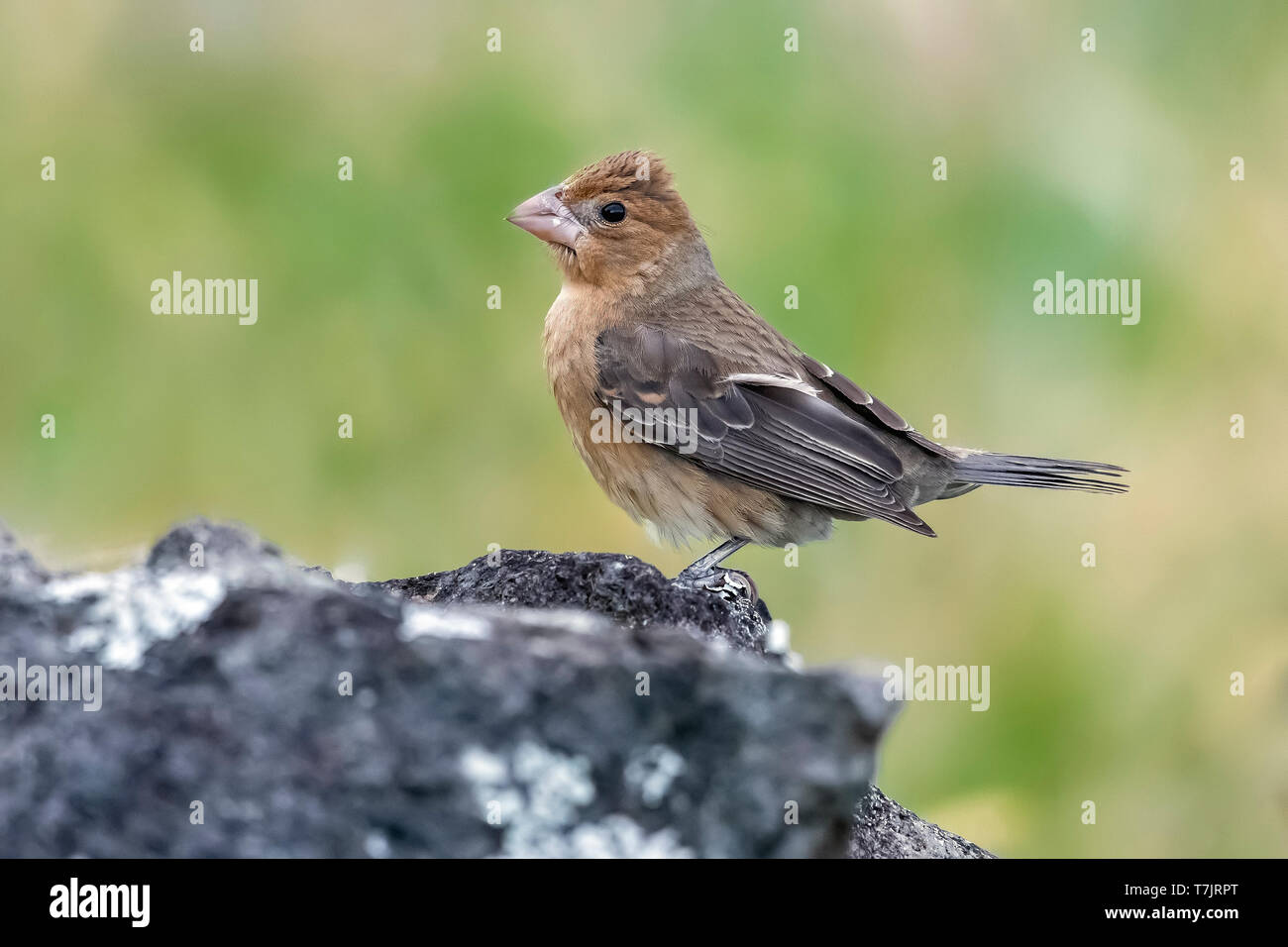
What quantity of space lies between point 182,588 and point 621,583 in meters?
1.18

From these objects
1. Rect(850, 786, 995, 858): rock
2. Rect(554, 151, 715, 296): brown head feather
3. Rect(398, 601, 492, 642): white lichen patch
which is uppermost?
Rect(554, 151, 715, 296): brown head feather

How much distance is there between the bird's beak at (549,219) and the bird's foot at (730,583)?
1.49 meters

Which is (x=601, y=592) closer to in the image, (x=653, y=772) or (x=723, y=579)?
(x=653, y=772)

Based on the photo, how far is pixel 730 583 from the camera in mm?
4410

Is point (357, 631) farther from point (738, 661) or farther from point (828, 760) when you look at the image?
point (828, 760)

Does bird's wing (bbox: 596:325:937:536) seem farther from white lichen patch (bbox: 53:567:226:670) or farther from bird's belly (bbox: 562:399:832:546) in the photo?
white lichen patch (bbox: 53:567:226:670)

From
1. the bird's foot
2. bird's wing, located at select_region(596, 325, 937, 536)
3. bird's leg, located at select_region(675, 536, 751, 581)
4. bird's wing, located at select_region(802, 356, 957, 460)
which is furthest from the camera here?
bird's wing, located at select_region(802, 356, 957, 460)

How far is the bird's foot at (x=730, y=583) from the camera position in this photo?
4.27 m

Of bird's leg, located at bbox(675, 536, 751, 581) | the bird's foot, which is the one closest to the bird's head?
bird's leg, located at bbox(675, 536, 751, 581)

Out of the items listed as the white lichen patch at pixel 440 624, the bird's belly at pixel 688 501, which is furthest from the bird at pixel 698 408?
the white lichen patch at pixel 440 624

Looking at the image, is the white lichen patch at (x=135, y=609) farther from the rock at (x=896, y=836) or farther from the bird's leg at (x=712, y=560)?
the bird's leg at (x=712, y=560)

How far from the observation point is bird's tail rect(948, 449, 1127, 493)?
4.87 meters
